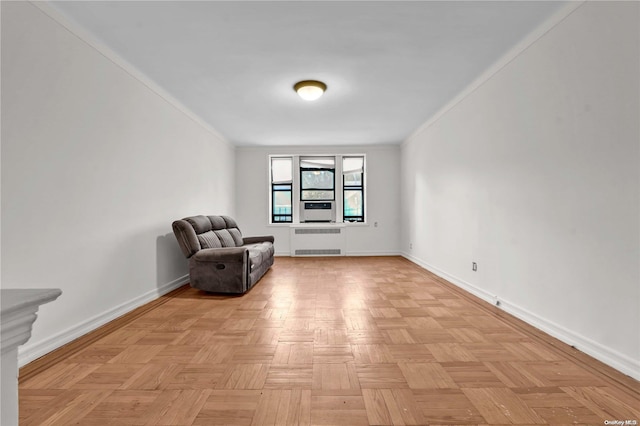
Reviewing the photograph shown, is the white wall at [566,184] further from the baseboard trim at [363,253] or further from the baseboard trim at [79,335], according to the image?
the baseboard trim at [79,335]

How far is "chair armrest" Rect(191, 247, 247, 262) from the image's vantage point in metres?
3.88

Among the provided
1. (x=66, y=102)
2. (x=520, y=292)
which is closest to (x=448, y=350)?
(x=520, y=292)

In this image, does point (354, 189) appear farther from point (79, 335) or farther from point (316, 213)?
point (79, 335)

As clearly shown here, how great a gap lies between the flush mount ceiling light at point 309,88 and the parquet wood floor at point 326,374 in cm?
254

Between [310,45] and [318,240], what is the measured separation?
4.81 metres

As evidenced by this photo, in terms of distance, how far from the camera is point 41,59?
2277mm

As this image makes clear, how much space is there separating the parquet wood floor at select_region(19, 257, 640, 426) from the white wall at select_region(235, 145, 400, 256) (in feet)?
13.4

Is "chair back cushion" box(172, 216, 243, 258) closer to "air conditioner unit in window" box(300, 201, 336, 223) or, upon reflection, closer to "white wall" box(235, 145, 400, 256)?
"white wall" box(235, 145, 400, 256)

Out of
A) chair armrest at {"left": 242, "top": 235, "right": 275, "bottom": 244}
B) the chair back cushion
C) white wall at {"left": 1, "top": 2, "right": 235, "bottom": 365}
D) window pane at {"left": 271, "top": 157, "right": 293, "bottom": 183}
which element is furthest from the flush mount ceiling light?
window pane at {"left": 271, "top": 157, "right": 293, "bottom": 183}

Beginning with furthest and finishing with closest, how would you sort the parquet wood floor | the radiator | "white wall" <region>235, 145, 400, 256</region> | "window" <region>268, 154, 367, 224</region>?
1. "window" <region>268, 154, 367, 224</region>
2. "white wall" <region>235, 145, 400, 256</region>
3. the radiator
4. the parquet wood floor

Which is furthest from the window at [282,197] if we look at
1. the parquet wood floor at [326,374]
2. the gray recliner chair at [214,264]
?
the parquet wood floor at [326,374]

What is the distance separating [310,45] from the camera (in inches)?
116

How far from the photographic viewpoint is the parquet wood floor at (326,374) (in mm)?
1572

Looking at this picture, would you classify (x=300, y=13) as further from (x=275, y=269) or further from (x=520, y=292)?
(x=275, y=269)
